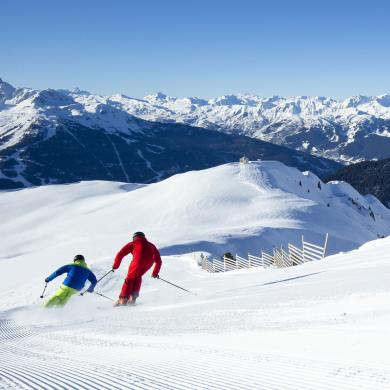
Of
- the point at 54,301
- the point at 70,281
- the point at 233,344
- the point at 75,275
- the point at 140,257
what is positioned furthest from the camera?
the point at 140,257

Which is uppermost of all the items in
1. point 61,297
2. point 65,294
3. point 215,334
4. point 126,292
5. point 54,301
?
point 215,334

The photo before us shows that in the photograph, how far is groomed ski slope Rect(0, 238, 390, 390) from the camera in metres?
4.97

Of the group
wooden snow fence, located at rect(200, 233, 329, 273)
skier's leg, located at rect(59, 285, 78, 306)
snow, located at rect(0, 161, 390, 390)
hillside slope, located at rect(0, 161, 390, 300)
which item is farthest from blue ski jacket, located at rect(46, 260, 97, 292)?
hillside slope, located at rect(0, 161, 390, 300)

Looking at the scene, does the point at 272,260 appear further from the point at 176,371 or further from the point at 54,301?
the point at 176,371

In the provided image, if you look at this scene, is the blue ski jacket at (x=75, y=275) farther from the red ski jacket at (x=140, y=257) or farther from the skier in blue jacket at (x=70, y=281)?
the red ski jacket at (x=140, y=257)

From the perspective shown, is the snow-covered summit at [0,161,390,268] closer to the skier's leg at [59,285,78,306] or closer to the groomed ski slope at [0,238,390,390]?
the skier's leg at [59,285,78,306]

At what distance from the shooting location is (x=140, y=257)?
49.2 ft

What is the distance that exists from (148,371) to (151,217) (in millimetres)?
56969

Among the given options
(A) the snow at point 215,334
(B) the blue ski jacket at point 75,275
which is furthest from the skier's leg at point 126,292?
(B) the blue ski jacket at point 75,275

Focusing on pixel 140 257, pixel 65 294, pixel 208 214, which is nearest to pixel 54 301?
pixel 65 294

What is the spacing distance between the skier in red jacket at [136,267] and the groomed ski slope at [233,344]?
1.77m

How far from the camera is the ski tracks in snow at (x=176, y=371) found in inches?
183

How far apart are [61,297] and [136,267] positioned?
7.86 feet

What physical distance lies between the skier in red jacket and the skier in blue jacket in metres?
1.01
